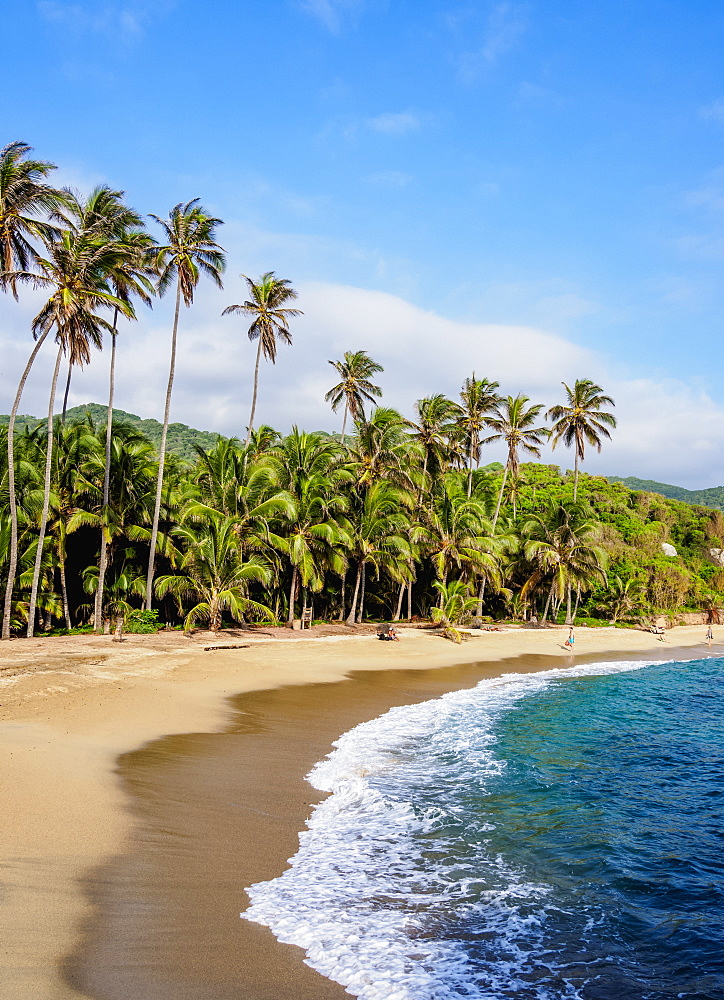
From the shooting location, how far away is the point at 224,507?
27.2m

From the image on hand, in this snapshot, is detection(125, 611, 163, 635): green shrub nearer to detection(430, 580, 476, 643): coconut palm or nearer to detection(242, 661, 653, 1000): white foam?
detection(430, 580, 476, 643): coconut palm

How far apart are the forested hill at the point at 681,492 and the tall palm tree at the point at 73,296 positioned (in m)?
96.4

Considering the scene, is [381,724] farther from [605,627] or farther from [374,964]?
[605,627]

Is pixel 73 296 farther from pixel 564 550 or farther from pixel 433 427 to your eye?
pixel 564 550

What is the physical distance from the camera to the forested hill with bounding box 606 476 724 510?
107 meters

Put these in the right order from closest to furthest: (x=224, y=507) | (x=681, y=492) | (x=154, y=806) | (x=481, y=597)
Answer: (x=154, y=806) → (x=224, y=507) → (x=481, y=597) → (x=681, y=492)

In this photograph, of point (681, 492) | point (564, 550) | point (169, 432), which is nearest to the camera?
point (564, 550)

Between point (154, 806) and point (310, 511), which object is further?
point (310, 511)

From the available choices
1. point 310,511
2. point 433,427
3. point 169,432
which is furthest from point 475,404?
point 169,432

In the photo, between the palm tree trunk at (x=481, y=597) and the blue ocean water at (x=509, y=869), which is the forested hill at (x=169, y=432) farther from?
the blue ocean water at (x=509, y=869)

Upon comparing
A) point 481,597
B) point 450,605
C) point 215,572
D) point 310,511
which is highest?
point 310,511

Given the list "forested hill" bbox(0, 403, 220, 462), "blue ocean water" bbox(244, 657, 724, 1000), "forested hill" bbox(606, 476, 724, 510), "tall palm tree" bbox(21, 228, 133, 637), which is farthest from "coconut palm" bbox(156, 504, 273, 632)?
"forested hill" bbox(606, 476, 724, 510)

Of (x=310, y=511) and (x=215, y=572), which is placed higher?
(x=310, y=511)

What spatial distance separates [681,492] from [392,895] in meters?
131
